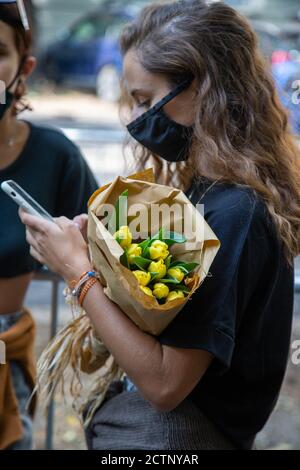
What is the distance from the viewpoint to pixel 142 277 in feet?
4.93

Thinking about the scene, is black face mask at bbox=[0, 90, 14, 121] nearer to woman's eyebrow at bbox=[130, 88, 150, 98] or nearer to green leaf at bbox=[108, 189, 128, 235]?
woman's eyebrow at bbox=[130, 88, 150, 98]

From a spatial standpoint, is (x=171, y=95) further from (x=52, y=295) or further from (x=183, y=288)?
(x=52, y=295)

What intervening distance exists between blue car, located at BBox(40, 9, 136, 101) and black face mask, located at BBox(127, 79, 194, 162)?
1141 centimetres

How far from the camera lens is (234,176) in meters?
1.71

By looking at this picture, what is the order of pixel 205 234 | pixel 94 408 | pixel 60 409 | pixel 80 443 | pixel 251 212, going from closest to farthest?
pixel 205 234
pixel 251 212
pixel 94 408
pixel 80 443
pixel 60 409

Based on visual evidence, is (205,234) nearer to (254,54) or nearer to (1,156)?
(254,54)

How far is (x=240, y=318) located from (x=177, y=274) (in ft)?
0.92

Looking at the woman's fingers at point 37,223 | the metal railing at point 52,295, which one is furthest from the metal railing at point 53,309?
the woman's fingers at point 37,223

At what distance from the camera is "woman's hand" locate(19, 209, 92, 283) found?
1705 mm

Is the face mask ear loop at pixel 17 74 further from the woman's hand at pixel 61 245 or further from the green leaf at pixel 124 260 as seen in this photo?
the green leaf at pixel 124 260

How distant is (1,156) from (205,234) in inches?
39.6

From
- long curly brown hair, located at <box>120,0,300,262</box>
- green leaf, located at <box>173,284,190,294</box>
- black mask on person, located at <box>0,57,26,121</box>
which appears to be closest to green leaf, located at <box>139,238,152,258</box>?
green leaf, located at <box>173,284,190,294</box>

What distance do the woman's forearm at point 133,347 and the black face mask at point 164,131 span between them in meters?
0.49

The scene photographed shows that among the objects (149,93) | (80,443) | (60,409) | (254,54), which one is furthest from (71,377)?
(60,409)
